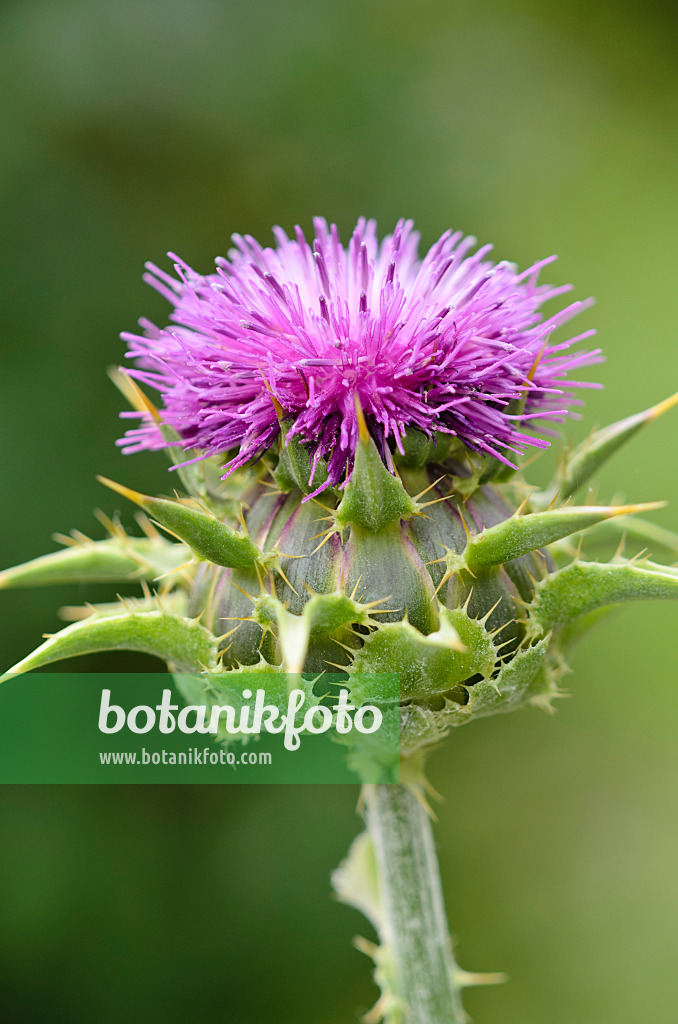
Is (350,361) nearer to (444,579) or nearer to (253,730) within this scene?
(444,579)

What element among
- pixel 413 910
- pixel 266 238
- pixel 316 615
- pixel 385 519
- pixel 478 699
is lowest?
pixel 413 910

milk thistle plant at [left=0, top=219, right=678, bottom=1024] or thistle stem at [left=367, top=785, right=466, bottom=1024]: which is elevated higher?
milk thistle plant at [left=0, top=219, right=678, bottom=1024]

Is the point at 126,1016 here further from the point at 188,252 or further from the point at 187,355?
the point at 188,252

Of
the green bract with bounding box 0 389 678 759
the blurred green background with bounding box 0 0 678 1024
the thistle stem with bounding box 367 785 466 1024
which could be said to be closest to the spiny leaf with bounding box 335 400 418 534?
the green bract with bounding box 0 389 678 759

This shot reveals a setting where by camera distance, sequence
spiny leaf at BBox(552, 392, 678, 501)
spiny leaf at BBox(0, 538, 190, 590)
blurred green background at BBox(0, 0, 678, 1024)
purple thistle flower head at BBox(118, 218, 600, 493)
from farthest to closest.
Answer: blurred green background at BBox(0, 0, 678, 1024)
spiny leaf at BBox(0, 538, 190, 590)
spiny leaf at BBox(552, 392, 678, 501)
purple thistle flower head at BBox(118, 218, 600, 493)

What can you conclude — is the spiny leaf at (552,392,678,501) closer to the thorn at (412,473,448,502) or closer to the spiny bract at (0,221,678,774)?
the spiny bract at (0,221,678,774)

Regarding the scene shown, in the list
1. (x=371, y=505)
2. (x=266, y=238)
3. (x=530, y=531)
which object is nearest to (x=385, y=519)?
(x=371, y=505)

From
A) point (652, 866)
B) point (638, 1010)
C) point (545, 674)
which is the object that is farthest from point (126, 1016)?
point (545, 674)
